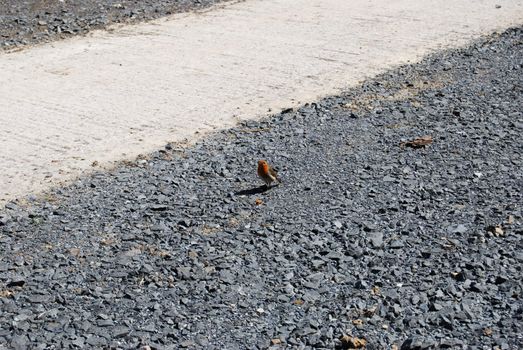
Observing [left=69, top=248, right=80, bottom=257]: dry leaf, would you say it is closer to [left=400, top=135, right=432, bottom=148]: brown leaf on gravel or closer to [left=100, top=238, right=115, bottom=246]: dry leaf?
[left=100, top=238, right=115, bottom=246]: dry leaf

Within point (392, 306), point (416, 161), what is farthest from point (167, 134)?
point (392, 306)

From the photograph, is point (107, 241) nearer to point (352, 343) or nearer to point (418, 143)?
point (352, 343)

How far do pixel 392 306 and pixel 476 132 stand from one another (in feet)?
10.0

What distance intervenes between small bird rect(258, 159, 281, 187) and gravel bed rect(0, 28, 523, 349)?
3.7 inches

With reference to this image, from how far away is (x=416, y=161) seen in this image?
709 centimetres

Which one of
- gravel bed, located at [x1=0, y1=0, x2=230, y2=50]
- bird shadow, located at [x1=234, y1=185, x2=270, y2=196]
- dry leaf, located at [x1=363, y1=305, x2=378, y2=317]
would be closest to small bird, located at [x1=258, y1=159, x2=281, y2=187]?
bird shadow, located at [x1=234, y1=185, x2=270, y2=196]

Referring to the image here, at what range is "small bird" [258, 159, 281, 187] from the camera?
6.43 m

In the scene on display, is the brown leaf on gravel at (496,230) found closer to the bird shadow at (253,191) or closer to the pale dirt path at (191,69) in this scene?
the bird shadow at (253,191)

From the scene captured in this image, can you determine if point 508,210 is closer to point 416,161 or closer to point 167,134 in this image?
point 416,161

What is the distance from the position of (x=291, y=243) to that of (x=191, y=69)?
4396 mm

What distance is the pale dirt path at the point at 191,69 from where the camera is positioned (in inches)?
302

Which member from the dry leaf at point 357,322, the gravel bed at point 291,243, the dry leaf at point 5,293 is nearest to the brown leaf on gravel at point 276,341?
the gravel bed at point 291,243

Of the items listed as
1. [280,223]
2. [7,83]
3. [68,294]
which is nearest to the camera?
[68,294]

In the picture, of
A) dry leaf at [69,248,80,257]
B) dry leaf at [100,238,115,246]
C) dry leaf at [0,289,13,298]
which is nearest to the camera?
dry leaf at [0,289,13,298]
